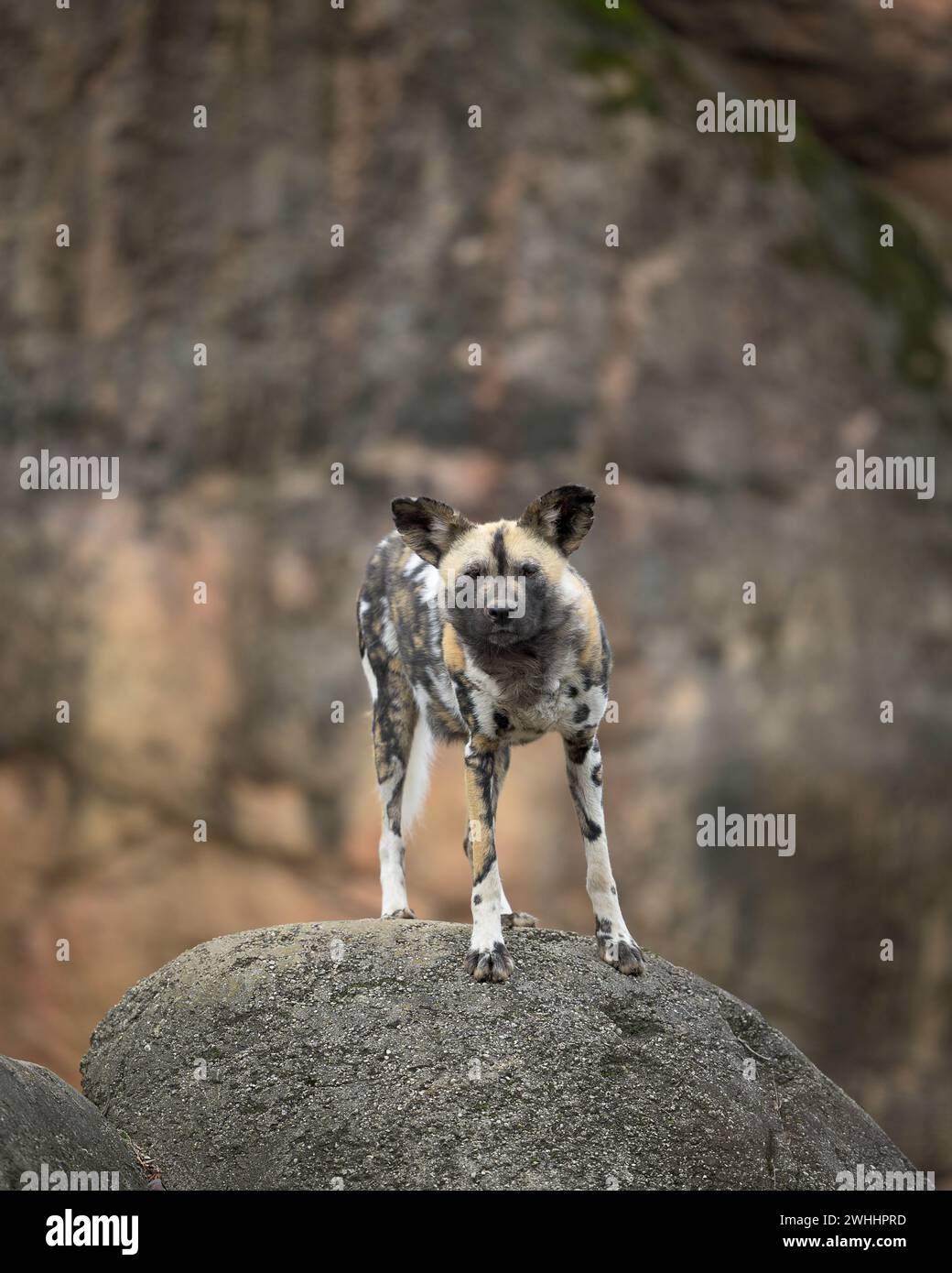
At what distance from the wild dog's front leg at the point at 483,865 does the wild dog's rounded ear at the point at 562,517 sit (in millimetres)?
800

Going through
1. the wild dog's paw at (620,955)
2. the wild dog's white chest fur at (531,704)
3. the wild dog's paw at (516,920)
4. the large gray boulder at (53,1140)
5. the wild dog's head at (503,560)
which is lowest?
the large gray boulder at (53,1140)

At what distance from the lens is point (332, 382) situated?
38.7ft

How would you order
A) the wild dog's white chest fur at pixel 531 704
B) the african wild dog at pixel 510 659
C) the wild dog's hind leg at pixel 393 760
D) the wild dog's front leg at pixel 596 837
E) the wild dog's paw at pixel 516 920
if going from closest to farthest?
the african wild dog at pixel 510 659, the wild dog's white chest fur at pixel 531 704, the wild dog's front leg at pixel 596 837, the wild dog's paw at pixel 516 920, the wild dog's hind leg at pixel 393 760

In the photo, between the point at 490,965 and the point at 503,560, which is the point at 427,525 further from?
the point at 490,965

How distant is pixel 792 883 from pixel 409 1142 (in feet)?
22.0

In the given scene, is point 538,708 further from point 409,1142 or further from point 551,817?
point 551,817

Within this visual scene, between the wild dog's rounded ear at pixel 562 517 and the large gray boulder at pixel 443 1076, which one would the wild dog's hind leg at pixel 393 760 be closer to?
the large gray boulder at pixel 443 1076

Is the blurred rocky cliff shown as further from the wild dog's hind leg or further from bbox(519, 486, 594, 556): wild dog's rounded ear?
bbox(519, 486, 594, 556): wild dog's rounded ear

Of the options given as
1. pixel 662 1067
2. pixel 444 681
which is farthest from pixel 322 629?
pixel 662 1067

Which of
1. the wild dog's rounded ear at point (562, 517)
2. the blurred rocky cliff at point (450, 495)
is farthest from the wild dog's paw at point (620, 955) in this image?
the blurred rocky cliff at point (450, 495)

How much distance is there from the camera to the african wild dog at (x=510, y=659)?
548 cm

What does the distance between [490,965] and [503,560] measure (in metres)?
1.58

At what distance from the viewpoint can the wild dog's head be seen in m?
5.38

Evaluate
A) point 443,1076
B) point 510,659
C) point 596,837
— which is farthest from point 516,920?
point 510,659
